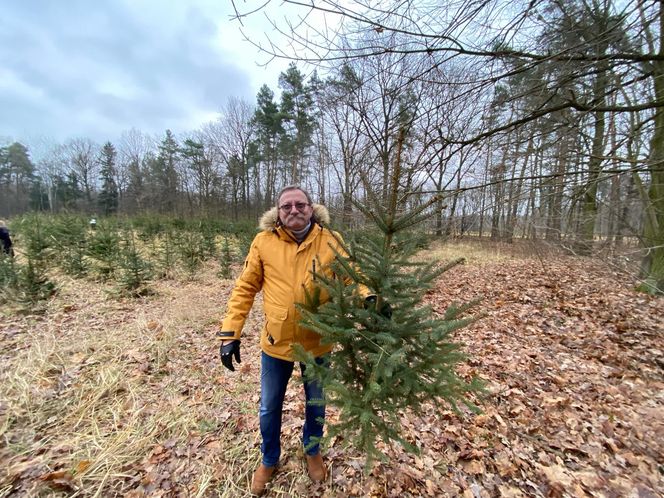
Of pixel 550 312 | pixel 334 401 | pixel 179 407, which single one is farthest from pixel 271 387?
pixel 550 312

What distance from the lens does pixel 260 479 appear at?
2.19m

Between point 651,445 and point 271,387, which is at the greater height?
point 271,387

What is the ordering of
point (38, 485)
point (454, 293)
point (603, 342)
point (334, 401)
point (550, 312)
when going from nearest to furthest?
point (334, 401)
point (38, 485)
point (603, 342)
point (550, 312)
point (454, 293)

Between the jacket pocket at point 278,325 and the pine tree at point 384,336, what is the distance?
238 mm

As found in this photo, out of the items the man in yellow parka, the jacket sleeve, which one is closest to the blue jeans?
the man in yellow parka

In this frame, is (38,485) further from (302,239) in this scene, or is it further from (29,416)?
(302,239)

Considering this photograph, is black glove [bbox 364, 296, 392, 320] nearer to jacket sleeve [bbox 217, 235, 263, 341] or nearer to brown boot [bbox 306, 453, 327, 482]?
jacket sleeve [bbox 217, 235, 263, 341]

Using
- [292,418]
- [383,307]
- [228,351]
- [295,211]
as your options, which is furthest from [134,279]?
[383,307]

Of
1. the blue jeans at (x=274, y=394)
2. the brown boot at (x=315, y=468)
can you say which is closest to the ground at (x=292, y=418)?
the brown boot at (x=315, y=468)

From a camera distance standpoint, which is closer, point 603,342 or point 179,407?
point 179,407

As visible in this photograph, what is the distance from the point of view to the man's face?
193cm

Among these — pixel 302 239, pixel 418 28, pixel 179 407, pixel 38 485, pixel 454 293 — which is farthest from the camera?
pixel 454 293

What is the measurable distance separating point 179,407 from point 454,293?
6217 mm

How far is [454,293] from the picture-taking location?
698cm
